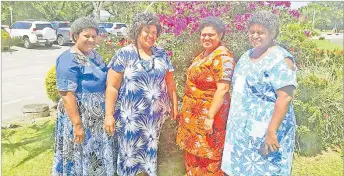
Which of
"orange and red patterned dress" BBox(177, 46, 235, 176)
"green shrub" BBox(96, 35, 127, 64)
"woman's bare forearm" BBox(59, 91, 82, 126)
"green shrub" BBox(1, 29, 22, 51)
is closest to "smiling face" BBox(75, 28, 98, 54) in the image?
"woman's bare forearm" BBox(59, 91, 82, 126)

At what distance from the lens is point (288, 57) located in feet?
7.66

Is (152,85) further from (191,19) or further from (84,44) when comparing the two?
(191,19)

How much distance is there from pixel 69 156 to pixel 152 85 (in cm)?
92

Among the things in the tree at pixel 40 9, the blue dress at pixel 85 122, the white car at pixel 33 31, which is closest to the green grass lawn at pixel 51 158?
the blue dress at pixel 85 122

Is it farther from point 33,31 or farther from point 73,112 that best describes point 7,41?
point 73,112

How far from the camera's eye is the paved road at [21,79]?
5.55 m

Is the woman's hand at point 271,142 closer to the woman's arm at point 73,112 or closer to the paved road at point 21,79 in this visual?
the woman's arm at point 73,112

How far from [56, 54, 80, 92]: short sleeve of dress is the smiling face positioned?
13cm

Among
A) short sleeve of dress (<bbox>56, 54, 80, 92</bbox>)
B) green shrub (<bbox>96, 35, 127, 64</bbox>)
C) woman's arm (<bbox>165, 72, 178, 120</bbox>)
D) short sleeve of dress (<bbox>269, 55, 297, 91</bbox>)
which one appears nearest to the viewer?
short sleeve of dress (<bbox>269, 55, 297, 91</bbox>)

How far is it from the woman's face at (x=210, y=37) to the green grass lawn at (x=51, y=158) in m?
1.41

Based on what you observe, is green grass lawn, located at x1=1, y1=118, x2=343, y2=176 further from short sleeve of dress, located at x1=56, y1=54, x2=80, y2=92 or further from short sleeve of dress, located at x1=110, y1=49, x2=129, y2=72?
short sleeve of dress, located at x1=56, y1=54, x2=80, y2=92

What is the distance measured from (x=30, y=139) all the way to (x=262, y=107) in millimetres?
3501

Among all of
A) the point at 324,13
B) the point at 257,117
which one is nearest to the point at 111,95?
the point at 257,117

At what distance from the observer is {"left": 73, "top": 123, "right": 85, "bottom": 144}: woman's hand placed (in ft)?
9.02
